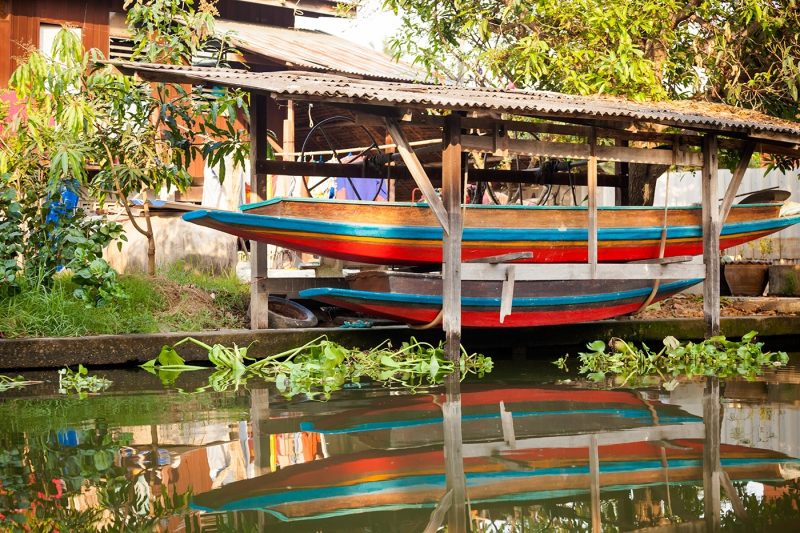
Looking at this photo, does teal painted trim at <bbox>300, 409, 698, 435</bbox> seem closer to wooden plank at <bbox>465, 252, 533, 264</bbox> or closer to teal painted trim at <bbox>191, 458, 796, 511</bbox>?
teal painted trim at <bbox>191, 458, 796, 511</bbox>

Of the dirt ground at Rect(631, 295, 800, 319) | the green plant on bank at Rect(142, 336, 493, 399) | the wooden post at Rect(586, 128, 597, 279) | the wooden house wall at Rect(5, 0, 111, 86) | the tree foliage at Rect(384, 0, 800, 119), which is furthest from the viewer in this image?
the wooden house wall at Rect(5, 0, 111, 86)

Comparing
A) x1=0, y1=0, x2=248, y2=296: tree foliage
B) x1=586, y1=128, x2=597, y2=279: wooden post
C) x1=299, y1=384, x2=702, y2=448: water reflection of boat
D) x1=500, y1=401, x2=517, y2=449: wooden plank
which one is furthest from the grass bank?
x1=500, y1=401, x2=517, y2=449: wooden plank

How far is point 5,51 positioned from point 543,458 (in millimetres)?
14496

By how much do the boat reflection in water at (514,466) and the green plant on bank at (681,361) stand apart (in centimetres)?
221

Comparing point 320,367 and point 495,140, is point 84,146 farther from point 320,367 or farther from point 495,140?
point 495,140

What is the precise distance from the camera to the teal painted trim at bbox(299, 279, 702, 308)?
8.69m

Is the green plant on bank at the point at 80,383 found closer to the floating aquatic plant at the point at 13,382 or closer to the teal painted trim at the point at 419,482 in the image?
the floating aquatic plant at the point at 13,382

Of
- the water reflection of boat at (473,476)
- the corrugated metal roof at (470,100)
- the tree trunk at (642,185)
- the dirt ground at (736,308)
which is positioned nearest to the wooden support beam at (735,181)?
the corrugated metal roof at (470,100)

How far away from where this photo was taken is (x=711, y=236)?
9.98m

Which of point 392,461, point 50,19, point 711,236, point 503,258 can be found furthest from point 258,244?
point 50,19

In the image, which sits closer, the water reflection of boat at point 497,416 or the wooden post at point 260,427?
the wooden post at point 260,427

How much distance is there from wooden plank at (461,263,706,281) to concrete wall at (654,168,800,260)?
16.0 feet

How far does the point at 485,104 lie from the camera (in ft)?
25.8

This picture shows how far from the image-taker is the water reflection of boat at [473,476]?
11.5ft
